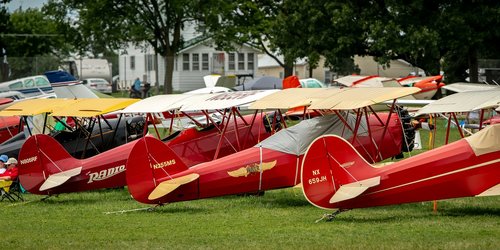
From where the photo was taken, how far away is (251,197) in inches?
698

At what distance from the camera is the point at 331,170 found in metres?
13.9

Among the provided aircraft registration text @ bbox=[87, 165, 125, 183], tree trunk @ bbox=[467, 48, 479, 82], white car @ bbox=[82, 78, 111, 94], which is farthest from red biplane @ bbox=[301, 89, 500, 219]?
Result: white car @ bbox=[82, 78, 111, 94]

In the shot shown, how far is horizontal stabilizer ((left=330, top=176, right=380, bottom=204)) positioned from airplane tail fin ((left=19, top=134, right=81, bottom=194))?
601 centimetres

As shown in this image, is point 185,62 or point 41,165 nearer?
point 41,165

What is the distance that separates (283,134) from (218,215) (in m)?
1.93

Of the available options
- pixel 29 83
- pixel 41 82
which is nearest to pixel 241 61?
pixel 41 82

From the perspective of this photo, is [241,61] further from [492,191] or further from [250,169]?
[492,191]

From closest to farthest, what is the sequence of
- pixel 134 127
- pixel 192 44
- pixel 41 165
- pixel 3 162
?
1. pixel 41 165
2. pixel 3 162
3. pixel 134 127
4. pixel 192 44

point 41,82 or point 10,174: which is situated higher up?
point 41,82

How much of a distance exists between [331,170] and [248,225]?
5.18 ft

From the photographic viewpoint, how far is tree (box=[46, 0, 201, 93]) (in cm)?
5628

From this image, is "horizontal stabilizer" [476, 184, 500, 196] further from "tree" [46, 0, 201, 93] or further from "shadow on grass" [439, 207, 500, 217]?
"tree" [46, 0, 201, 93]

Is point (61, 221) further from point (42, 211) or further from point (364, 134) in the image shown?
point (364, 134)

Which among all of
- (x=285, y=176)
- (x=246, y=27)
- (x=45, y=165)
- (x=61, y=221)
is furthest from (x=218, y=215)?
(x=246, y=27)
